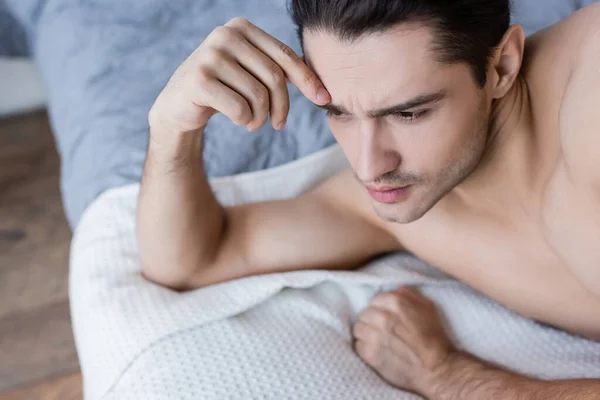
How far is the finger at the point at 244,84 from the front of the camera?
842mm

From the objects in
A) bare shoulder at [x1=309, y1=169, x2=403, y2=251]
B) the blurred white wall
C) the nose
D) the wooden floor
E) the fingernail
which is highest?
the fingernail

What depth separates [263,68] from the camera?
2.76ft

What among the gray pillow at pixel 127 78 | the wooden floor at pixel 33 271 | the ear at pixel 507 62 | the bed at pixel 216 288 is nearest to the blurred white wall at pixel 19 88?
the wooden floor at pixel 33 271

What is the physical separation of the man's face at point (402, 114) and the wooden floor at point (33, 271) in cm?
100

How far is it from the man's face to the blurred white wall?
181 centimetres

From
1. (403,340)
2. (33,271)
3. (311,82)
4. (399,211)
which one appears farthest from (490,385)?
(33,271)

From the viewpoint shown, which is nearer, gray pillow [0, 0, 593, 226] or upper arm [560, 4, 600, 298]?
upper arm [560, 4, 600, 298]

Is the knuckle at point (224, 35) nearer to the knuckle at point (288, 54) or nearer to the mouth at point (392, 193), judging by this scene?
the knuckle at point (288, 54)

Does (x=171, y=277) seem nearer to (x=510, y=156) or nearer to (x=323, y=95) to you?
(x=323, y=95)

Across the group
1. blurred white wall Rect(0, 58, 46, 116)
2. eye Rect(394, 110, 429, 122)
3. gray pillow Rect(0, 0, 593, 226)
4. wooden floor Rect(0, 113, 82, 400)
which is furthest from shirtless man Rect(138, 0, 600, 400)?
blurred white wall Rect(0, 58, 46, 116)

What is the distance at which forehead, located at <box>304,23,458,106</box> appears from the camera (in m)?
0.79

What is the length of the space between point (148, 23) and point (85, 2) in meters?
0.21

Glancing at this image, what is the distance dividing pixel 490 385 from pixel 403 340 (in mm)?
154

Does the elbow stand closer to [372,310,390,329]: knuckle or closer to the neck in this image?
[372,310,390,329]: knuckle
